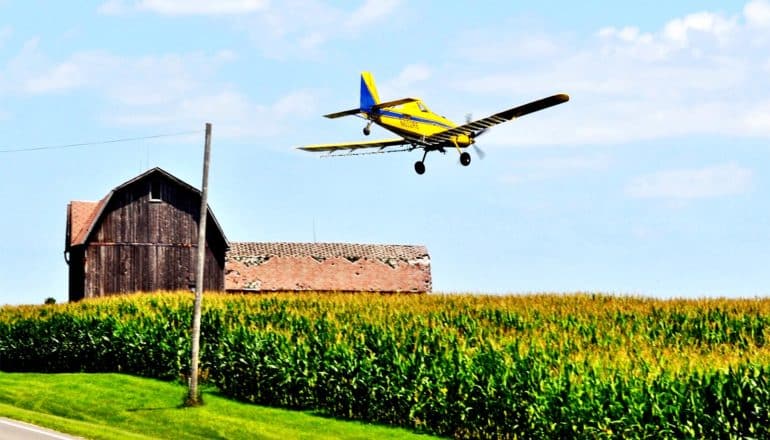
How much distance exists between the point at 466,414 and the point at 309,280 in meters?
34.8

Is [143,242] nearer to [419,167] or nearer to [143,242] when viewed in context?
[143,242]

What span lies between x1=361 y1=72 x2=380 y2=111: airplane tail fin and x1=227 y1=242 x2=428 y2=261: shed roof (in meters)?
17.1

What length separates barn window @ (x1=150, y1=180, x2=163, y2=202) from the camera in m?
53.0

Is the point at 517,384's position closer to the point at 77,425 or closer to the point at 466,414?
the point at 466,414

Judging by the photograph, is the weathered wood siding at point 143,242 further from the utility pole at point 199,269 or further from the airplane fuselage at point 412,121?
the utility pole at point 199,269

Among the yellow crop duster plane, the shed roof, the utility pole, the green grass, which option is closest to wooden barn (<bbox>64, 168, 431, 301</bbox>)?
the shed roof

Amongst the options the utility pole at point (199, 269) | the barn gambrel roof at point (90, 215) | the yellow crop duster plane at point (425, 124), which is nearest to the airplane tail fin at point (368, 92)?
the yellow crop duster plane at point (425, 124)

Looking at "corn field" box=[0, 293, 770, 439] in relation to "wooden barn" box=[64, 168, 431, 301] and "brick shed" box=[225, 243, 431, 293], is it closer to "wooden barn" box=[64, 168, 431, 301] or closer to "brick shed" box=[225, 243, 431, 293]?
"wooden barn" box=[64, 168, 431, 301]

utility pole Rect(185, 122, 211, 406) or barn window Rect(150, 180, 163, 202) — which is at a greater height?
barn window Rect(150, 180, 163, 202)

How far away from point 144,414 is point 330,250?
33058 mm

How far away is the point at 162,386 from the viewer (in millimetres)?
35375

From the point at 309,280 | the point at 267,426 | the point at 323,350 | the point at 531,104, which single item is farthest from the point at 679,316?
the point at 309,280

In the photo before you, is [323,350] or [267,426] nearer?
[267,426]

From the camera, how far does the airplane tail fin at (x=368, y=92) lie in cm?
4609
